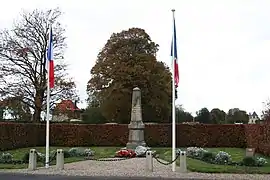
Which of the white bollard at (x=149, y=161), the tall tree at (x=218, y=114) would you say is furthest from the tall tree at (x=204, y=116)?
the white bollard at (x=149, y=161)

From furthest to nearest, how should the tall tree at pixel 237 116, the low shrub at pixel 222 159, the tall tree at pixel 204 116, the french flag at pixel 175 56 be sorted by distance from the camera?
the tall tree at pixel 237 116 → the tall tree at pixel 204 116 → the low shrub at pixel 222 159 → the french flag at pixel 175 56

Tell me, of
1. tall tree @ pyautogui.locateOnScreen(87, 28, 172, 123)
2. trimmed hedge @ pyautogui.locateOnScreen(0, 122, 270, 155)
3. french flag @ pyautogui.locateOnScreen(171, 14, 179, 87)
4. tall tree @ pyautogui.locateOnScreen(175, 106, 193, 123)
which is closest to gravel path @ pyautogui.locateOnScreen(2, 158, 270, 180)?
french flag @ pyautogui.locateOnScreen(171, 14, 179, 87)

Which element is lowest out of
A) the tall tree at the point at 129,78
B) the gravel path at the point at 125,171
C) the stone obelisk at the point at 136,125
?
the gravel path at the point at 125,171

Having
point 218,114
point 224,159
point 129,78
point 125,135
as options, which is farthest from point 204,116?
point 224,159

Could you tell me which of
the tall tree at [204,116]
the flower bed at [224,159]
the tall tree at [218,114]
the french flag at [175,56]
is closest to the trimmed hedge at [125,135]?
the flower bed at [224,159]

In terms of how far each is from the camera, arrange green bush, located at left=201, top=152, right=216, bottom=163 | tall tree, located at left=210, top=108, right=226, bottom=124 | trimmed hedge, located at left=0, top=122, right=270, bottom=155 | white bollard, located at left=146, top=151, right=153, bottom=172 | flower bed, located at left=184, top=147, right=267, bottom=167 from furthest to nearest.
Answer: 1. tall tree, located at left=210, top=108, right=226, bottom=124
2. trimmed hedge, located at left=0, top=122, right=270, bottom=155
3. green bush, located at left=201, top=152, right=216, bottom=163
4. flower bed, located at left=184, top=147, right=267, bottom=167
5. white bollard, located at left=146, top=151, right=153, bottom=172

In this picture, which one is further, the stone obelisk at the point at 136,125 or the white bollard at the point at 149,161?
the stone obelisk at the point at 136,125

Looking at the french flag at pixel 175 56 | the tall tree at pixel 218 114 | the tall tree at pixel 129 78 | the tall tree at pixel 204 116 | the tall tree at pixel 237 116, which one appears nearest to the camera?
the french flag at pixel 175 56

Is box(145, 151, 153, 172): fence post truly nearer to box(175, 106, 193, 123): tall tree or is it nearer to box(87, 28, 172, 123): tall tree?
box(87, 28, 172, 123): tall tree

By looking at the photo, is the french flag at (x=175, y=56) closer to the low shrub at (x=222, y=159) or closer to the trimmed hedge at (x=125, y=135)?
the low shrub at (x=222, y=159)

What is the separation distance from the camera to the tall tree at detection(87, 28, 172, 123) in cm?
5184

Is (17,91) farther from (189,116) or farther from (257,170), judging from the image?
(189,116)

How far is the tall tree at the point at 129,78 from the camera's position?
5184 centimetres

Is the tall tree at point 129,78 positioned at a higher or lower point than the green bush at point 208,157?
higher
